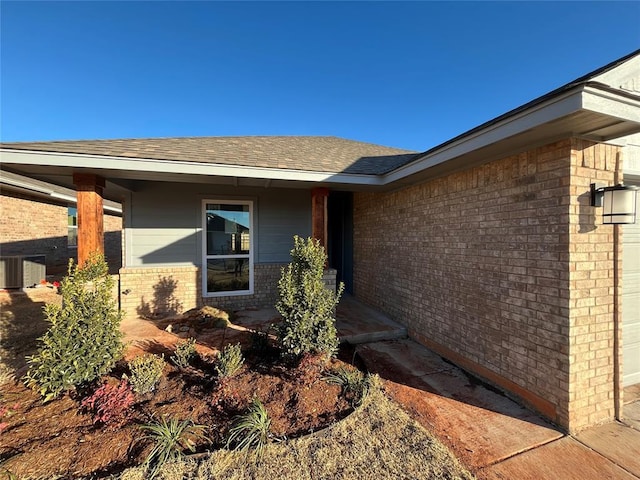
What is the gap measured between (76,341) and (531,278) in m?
5.28

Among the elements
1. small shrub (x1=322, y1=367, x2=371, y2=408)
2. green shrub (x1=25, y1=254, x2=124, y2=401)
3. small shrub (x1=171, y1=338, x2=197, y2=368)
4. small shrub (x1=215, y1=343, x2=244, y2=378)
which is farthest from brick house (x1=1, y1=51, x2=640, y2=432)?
small shrub (x1=215, y1=343, x2=244, y2=378)

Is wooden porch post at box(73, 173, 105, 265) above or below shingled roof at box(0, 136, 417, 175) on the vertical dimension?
below

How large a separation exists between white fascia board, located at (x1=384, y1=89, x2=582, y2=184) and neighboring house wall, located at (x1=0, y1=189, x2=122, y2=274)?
42.8ft

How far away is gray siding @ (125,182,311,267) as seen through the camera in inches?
242

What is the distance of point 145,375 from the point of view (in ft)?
10.0

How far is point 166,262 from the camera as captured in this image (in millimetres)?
6297

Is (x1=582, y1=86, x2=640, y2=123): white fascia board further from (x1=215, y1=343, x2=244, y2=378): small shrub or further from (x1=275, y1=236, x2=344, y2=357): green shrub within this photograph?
(x1=215, y1=343, x2=244, y2=378): small shrub

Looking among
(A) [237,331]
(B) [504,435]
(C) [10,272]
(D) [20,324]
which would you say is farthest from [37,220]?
(B) [504,435]

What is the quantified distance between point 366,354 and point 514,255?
8.54 ft

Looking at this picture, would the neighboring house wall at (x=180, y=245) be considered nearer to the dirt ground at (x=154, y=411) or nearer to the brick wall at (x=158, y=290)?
the brick wall at (x=158, y=290)

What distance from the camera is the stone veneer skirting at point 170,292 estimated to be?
587cm

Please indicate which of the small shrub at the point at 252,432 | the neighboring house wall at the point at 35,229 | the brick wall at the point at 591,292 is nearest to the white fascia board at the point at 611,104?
the brick wall at the point at 591,292

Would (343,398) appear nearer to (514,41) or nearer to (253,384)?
(253,384)

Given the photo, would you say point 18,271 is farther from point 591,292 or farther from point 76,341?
point 591,292
